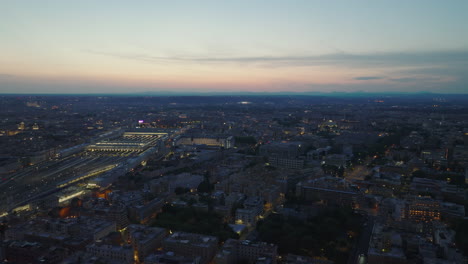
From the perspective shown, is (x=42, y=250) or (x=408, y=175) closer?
(x=42, y=250)

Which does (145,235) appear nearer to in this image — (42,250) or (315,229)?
(42,250)

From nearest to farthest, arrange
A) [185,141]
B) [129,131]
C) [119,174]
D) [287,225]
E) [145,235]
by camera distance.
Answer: [145,235] < [287,225] < [119,174] < [185,141] < [129,131]

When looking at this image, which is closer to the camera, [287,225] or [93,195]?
[287,225]

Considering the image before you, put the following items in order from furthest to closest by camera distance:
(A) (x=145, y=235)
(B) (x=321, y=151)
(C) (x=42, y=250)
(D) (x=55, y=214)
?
(B) (x=321, y=151) < (D) (x=55, y=214) < (A) (x=145, y=235) < (C) (x=42, y=250)

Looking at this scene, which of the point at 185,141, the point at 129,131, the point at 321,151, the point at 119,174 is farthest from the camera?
the point at 129,131

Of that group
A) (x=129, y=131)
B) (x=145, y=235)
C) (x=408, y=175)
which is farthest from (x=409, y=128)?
(x=145, y=235)

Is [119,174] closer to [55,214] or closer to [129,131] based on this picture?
[55,214]

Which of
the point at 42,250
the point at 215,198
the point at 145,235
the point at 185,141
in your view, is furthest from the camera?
the point at 185,141

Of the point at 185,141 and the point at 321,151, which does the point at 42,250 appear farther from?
the point at 185,141

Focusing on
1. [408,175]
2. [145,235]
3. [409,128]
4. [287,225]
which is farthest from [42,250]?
[409,128]
